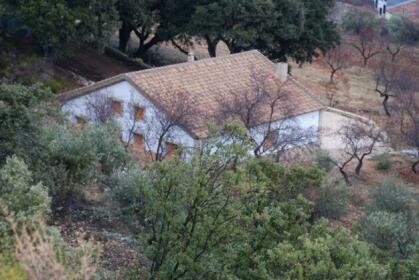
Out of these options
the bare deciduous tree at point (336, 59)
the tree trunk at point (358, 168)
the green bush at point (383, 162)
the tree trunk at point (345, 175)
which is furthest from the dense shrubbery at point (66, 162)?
the bare deciduous tree at point (336, 59)

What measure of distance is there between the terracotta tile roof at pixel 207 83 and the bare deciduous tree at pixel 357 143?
83.4 inches

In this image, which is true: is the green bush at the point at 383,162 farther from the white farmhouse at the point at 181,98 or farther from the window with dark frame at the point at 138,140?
the window with dark frame at the point at 138,140

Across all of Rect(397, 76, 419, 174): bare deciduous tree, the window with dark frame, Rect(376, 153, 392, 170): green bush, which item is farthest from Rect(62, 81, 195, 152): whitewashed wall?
Rect(397, 76, 419, 174): bare deciduous tree

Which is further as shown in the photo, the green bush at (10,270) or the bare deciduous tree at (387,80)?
the bare deciduous tree at (387,80)

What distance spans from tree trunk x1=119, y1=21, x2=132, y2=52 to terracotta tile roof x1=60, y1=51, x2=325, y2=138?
8830 mm

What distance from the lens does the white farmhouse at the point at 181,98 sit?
27.0 meters

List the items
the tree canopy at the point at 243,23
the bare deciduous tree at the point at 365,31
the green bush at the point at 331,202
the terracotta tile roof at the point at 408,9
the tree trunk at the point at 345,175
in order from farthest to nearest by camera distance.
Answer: the terracotta tile roof at the point at 408,9
the bare deciduous tree at the point at 365,31
the tree canopy at the point at 243,23
the tree trunk at the point at 345,175
the green bush at the point at 331,202

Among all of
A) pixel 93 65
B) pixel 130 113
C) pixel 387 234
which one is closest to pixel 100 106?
pixel 130 113

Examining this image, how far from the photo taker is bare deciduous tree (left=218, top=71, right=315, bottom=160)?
26625 mm

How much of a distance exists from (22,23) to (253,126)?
10776 mm

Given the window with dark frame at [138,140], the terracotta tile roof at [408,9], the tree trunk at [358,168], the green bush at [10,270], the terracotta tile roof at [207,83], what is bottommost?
the tree trunk at [358,168]

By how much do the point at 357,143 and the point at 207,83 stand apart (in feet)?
20.3

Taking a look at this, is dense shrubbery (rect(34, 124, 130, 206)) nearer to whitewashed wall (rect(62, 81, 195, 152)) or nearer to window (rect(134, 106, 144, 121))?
whitewashed wall (rect(62, 81, 195, 152))

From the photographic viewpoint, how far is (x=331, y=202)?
2244 cm
